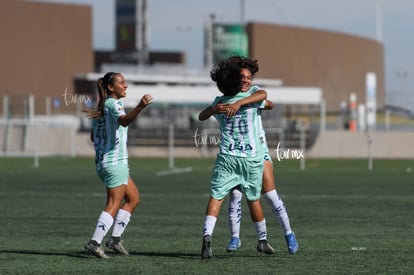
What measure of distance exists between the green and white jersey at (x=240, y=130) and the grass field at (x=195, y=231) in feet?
3.36

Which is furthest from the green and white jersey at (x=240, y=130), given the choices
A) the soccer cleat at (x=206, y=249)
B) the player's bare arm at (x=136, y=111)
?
the soccer cleat at (x=206, y=249)

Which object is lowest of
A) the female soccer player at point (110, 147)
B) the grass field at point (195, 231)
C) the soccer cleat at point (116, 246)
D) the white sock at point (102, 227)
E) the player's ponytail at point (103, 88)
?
the grass field at point (195, 231)

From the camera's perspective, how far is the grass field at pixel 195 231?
1067cm

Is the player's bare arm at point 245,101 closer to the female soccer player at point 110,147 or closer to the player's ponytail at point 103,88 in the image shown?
the female soccer player at point 110,147

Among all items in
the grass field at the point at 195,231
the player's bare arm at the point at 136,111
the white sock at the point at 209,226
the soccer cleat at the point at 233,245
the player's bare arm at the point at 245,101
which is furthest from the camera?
the soccer cleat at the point at 233,245

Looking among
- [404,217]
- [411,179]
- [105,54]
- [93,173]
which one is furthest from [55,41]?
[404,217]

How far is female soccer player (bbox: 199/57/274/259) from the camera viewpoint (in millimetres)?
11172

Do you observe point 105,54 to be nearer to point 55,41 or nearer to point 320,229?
A: point 55,41

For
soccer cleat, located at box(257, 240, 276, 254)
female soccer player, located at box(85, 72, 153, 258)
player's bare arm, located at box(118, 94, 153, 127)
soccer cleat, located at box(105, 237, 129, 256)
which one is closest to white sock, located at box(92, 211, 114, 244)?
female soccer player, located at box(85, 72, 153, 258)

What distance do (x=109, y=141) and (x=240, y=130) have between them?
1.29 m

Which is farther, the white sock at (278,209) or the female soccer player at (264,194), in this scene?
the white sock at (278,209)

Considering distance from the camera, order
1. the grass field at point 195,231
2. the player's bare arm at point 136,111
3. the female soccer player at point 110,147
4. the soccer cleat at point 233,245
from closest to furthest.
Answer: the grass field at point 195,231
the player's bare arm at point 136,111
the female soccer player at point 110,147
the soccer cleat at point 233,245

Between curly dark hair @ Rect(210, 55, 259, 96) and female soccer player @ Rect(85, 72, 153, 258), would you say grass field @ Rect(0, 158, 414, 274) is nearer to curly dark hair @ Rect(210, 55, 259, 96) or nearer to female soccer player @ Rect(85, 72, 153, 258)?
female soccer player @ Rect(85, 72, 153, 258)

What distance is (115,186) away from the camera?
11445mm
